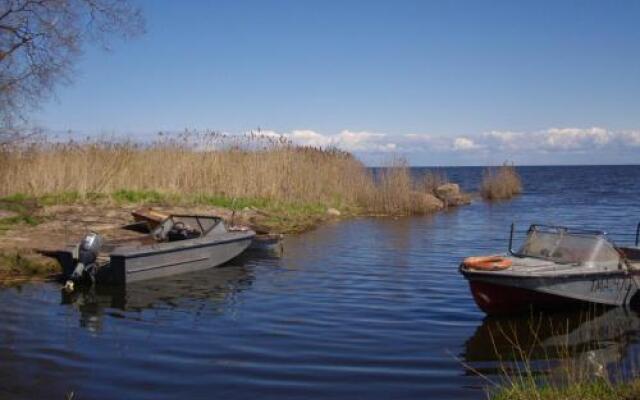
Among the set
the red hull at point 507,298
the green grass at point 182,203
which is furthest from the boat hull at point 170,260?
the red hull at point 507,298

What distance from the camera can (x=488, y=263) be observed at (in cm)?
1027

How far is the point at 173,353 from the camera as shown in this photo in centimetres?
825

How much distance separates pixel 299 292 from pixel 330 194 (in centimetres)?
1655

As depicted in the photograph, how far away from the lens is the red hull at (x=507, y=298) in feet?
33.3

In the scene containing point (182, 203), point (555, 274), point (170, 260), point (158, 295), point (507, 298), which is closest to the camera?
point (555, 274)

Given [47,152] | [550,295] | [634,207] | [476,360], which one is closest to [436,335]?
[476,360]

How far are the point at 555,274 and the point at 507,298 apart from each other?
77 cm

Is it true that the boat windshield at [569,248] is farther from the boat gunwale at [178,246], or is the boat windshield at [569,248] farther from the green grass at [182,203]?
the green grass at [182,203]

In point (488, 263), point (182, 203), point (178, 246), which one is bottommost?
point (178, 246)

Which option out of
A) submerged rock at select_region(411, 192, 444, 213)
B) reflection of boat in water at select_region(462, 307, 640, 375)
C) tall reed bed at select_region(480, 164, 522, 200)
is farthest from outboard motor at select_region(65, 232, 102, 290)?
tall reed bed at select_region(480, 164, 522, 200)

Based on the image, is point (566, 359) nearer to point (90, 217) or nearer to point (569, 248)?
point (569, 248)

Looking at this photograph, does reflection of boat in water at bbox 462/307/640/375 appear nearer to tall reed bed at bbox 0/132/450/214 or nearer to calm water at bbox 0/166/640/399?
calm water at bbox 0/166/640/399

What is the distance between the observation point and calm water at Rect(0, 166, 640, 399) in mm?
7180

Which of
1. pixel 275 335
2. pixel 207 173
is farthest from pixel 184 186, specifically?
pixel 275 335
